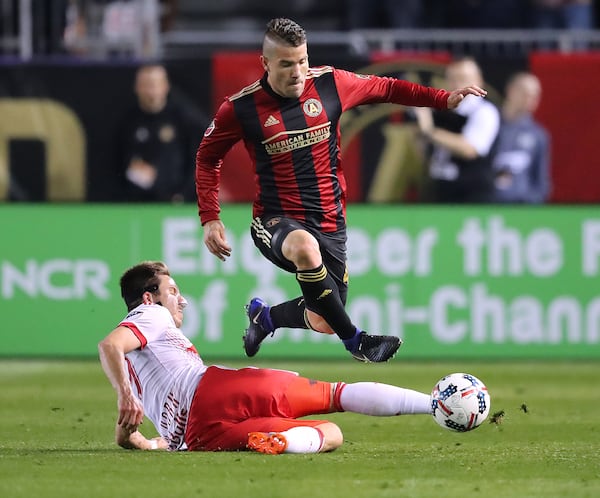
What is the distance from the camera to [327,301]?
27.6 ft

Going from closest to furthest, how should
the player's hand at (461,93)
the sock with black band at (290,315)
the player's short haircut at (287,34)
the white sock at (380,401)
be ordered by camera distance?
the white sock at (380,401), the player's short haircut at (287,34), the player's hand at (461,93), the sock with black band at (290,315)

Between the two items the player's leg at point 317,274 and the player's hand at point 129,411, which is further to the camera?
the player's leg at point 317,274

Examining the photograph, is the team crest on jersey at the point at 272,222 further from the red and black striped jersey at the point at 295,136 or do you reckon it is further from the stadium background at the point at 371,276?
the stadium background at the point at 371,276

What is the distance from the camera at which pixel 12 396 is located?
11.3 meters

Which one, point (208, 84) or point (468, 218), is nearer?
point (468, 218)

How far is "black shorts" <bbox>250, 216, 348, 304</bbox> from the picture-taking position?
27.5 feet

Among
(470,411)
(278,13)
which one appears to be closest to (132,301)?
(470,411)

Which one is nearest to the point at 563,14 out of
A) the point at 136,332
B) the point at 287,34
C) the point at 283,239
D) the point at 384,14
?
the point at 384,14

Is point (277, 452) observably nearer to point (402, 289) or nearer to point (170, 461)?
point (170, 461)

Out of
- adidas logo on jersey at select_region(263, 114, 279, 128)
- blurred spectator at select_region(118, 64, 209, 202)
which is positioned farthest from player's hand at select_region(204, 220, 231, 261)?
blurred spectator at select_region(118, 64, 209, 202)

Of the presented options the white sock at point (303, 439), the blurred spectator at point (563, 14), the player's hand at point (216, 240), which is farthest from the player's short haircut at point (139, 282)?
the blurred spectator at point (563, 14)

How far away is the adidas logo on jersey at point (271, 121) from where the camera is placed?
8523 millimetres

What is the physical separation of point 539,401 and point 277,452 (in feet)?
13.4

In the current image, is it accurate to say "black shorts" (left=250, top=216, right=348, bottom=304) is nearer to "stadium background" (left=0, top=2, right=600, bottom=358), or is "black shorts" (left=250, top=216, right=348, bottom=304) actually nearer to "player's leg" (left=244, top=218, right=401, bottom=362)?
"player's leg" (left=244, top=218, right=401, bottom=362)
